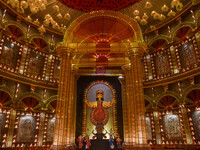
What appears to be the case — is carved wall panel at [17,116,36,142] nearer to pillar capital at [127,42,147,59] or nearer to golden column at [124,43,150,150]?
golden column at [124,43,150,150]

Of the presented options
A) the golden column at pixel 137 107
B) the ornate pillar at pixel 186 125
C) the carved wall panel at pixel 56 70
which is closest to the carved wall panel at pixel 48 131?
the carved wall panel at pixel 56 70

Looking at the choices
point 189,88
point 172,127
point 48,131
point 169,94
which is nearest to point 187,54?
point 189,88

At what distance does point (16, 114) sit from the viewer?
1330 cm

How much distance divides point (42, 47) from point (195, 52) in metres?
14.3

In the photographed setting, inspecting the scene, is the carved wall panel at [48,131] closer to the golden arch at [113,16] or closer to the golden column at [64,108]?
the golden column at [64,108]

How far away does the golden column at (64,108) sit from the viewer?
9.34 meters

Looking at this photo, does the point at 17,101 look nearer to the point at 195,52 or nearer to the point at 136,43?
the point at 136,43

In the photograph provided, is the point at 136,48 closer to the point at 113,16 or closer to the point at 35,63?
the point at 113,16

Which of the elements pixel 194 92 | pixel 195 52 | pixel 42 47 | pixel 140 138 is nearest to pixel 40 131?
pixel 42 47

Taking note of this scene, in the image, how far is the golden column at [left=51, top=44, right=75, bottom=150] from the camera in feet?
30.6

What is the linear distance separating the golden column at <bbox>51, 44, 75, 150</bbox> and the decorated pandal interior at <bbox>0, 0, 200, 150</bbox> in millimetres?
68

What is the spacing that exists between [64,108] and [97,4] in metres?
9.12

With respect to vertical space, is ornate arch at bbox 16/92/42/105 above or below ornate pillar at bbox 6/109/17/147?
above

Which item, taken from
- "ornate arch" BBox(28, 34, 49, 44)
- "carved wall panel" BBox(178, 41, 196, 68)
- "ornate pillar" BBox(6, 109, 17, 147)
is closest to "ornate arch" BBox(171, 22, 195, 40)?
"carved wall panel" BBox(178, 41, 196, 68)
